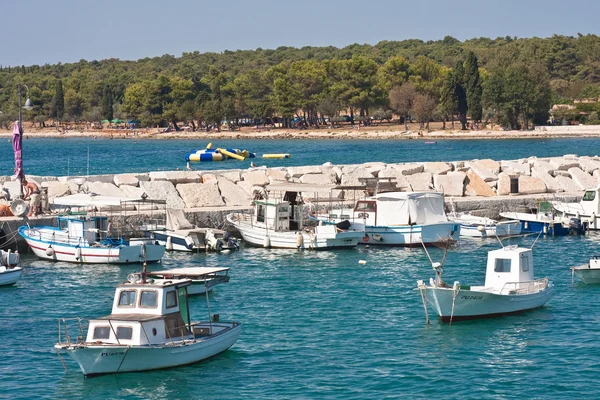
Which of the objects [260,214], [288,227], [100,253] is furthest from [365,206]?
[100,253]

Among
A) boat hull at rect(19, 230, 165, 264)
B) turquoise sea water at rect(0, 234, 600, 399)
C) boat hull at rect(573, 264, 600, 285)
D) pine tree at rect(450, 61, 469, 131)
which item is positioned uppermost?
pine tree at rect(450, 61, 469, 131)

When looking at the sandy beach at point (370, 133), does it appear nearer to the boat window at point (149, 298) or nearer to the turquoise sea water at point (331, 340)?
the turquoise sea water at point (331, 340)

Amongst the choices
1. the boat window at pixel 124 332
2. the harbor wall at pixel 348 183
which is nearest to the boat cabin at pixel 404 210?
the harbor wall at pixel 348 183

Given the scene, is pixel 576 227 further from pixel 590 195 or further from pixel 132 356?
pixel 132 356

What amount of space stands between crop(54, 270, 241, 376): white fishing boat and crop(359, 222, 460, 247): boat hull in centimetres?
1816

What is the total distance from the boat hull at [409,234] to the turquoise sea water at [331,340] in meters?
3.32

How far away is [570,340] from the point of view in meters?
26.7

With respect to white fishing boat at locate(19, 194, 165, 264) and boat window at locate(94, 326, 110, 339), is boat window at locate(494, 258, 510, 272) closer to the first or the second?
boat window at locate(94, 326, 110, 339)

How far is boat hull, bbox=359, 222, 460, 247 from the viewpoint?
41.8 meters

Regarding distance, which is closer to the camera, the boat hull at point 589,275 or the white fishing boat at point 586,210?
the boat hull at point 589,275

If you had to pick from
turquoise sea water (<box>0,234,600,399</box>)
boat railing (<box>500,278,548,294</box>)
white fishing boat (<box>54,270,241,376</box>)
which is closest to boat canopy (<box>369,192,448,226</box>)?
turquoise sea water (<box>0,234,600,399</box>)

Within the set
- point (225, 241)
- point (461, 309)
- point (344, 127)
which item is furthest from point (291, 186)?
point (344, 127)

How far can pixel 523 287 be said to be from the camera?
96.4 feet

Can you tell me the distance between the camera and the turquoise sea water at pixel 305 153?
102m
